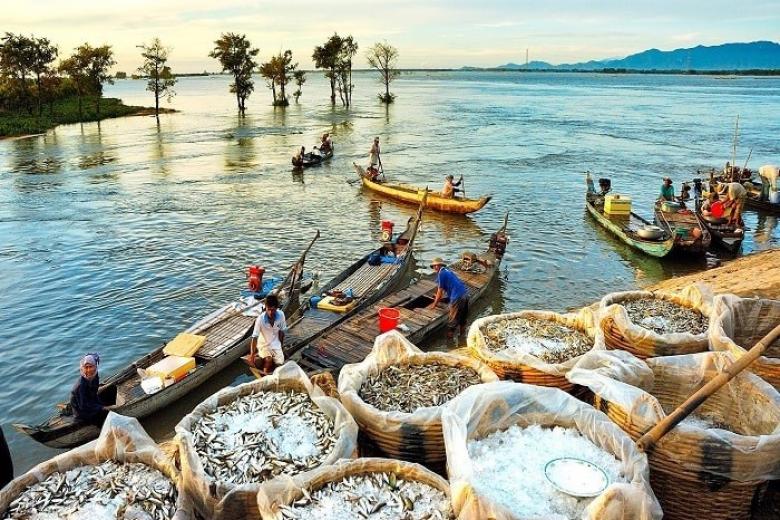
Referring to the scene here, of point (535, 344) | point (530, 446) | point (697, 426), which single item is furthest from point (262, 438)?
point (697, 426)

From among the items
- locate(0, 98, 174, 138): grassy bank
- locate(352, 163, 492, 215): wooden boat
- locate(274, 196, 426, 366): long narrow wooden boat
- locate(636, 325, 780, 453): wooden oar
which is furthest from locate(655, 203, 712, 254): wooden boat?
locate(0, 98, 174, 138): grassy bank

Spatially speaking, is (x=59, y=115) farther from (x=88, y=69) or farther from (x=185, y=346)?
(x=185, y=346)

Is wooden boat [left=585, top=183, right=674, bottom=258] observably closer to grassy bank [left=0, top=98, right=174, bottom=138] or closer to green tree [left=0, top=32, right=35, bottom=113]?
grassy bank [left=0, top=98, right=174, bottom=138]

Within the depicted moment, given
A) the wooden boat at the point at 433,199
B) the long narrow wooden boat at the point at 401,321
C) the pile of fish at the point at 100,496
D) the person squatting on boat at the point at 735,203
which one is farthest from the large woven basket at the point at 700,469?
the wooden boat at the point at 433,199

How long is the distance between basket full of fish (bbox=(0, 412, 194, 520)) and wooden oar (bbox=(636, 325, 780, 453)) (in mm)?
3758

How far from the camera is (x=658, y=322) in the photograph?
283 inches

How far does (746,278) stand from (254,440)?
1276 centimetres

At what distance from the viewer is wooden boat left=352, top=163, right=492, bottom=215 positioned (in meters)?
22.9

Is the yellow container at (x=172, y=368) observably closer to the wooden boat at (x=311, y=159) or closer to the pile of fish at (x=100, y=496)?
the pile of fish at (x=100, y=496)

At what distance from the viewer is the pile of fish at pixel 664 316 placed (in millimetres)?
7039

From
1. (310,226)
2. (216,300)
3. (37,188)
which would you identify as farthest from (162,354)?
(37,188)

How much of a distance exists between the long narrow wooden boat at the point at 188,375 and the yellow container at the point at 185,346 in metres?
0.15

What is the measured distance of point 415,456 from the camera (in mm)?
Result: 5273

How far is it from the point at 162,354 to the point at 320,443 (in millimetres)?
6722
